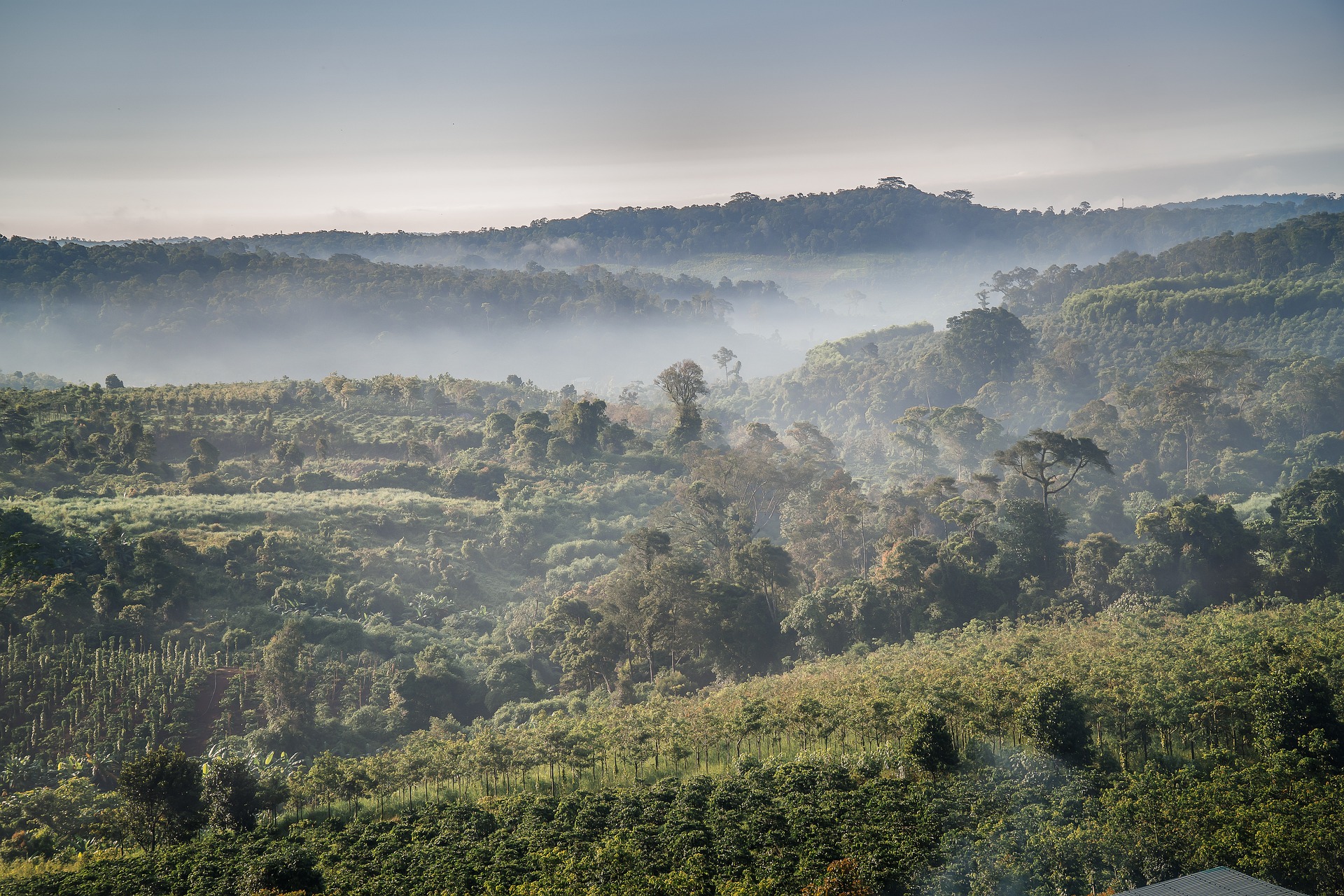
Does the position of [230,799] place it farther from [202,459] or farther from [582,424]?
[582,424]

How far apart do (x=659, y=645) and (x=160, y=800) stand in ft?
55.0

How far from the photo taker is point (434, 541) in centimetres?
4619

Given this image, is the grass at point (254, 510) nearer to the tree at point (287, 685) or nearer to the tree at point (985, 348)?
the tree at point (287, 685)

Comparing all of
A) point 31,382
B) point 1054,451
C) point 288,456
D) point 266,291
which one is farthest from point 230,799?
point 266,291

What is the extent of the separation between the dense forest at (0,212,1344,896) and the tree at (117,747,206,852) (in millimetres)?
86

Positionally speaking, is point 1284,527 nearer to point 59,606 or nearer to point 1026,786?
point 1026,786

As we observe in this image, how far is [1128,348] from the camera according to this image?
8144 cm

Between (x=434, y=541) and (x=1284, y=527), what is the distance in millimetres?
37346

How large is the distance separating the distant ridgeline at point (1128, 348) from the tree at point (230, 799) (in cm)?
5734

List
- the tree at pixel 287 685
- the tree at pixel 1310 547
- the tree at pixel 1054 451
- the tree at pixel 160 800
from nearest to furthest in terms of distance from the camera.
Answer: the tree at pixel 160 800, the tree at pixel 287 685, the tree at pixel 1310 547, the tree at pixel 1054 451

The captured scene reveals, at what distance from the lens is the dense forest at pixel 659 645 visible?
Result: 16.0 metres

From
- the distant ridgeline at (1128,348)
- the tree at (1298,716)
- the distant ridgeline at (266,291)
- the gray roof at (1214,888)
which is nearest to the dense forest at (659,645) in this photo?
the tree at (1298,716)

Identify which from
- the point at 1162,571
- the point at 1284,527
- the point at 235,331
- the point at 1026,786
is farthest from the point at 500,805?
the point at 235,331

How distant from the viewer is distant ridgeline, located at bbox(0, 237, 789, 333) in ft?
373
